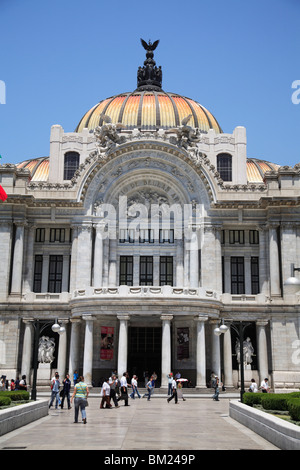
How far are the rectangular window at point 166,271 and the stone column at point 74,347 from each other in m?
10.2

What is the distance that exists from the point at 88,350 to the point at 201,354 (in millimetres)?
9537

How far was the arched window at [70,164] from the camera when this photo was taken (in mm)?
63188

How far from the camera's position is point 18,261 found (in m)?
53.9

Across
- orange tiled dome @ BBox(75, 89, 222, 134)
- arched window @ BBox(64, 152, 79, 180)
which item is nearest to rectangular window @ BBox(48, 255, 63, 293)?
arched window @ BBox(64, 152, 79, 180)

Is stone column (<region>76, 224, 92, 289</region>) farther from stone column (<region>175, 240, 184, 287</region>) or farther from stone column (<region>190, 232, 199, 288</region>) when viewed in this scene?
stone column (<region>190, 232, 199, 288</region>)

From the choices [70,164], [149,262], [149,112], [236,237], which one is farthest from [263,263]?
[70,164]

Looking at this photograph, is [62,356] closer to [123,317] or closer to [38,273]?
[123,317]

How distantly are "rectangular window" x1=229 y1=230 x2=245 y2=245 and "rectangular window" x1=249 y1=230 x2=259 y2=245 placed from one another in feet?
2.56

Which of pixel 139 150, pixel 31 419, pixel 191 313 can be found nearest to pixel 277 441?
pixel 31 419

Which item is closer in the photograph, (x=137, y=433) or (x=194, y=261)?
(x=137, y=433)

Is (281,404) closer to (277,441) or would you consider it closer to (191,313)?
(277,441)

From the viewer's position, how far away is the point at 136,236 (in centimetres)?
5834

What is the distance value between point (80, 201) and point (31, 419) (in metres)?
32.2

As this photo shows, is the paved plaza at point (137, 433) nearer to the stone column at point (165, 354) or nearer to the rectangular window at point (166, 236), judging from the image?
the stone column at point (165, 354)
